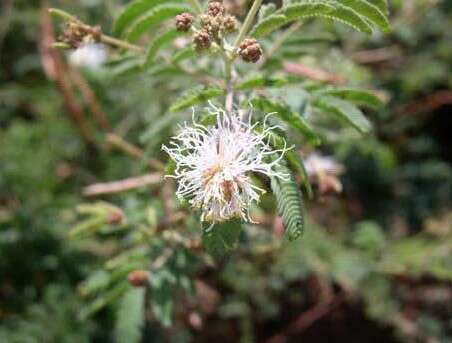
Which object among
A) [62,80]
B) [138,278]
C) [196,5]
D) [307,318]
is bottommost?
[307,318]

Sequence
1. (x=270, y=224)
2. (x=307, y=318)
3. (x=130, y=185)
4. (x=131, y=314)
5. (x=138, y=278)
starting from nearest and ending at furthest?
(x=138, y=278) < (x=131, y=314) < (x=130, y=185) < (x=270, y=224) < (x=307, y=318)

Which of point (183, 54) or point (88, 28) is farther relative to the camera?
point (183, 54)

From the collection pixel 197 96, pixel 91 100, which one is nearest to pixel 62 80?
pixel 91 100

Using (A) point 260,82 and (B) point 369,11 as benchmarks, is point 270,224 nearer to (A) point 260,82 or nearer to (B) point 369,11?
(A) point 260,82

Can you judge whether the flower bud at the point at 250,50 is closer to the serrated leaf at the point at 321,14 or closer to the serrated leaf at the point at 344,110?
the serrated leaf at the point at 321,14

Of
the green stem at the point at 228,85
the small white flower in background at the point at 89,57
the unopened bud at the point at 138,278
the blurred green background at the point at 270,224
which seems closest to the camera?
the green stem at the point at 228,85

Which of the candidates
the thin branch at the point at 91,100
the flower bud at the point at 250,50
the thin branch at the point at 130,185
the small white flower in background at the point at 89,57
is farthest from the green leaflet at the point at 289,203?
the small white flower in background at the point at 89,57

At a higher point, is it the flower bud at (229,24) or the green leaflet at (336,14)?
the green leaflet at (336,14)
